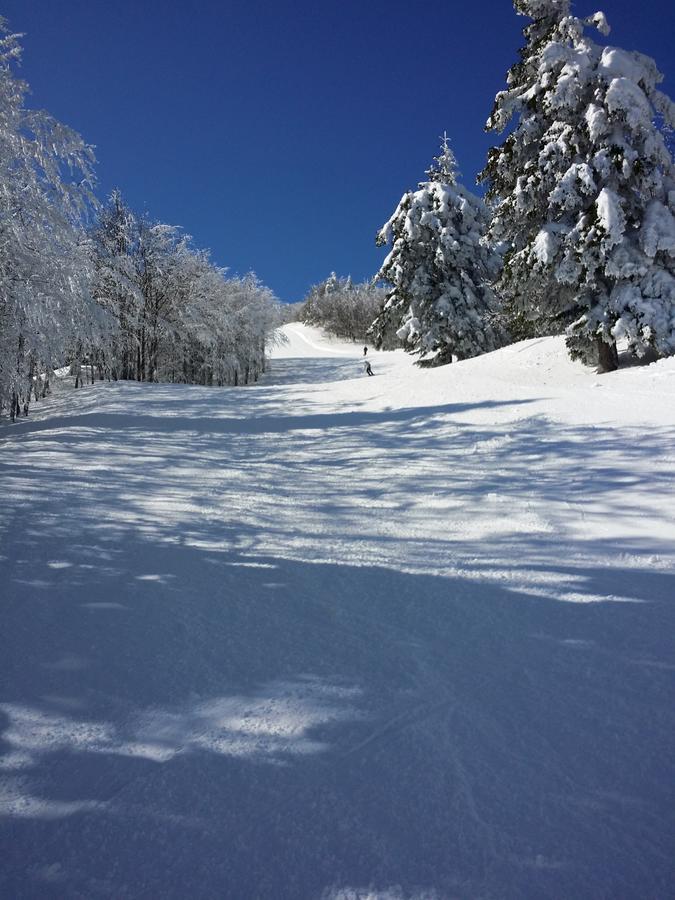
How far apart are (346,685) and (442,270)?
20.9m

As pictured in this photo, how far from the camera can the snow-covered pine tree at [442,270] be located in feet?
66.9

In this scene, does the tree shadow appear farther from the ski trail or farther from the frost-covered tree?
the ski trail

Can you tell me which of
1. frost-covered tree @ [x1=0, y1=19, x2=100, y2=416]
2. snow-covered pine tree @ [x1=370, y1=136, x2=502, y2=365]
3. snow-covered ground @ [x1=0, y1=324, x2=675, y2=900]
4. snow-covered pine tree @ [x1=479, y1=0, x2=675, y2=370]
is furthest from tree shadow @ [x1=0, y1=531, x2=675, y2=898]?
snow-covered pine tree @ [x1=370, y1=136, x2=502, y2=365]

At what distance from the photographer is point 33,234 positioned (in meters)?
8.75

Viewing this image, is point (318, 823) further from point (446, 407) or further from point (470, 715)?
point (446, 407)

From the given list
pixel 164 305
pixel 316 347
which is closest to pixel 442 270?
pixel 164 305

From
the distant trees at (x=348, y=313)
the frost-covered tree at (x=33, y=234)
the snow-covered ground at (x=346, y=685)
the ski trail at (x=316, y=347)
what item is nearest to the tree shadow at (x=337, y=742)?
the snow-covered ground at (x=346, y=685)

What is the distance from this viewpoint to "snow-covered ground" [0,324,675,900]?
65.6 inches

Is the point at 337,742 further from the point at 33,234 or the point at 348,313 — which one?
the point at 348,313

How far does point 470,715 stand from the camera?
2.26 m

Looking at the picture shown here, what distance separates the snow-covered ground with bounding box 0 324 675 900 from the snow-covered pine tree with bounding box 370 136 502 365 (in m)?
15.9

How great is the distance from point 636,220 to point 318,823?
14.9 m

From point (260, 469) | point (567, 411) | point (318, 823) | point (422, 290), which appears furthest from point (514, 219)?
point (318, 823)

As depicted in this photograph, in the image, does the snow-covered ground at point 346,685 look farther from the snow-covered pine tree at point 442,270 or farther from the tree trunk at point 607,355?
the snow-covered pine tree at point 442,270
